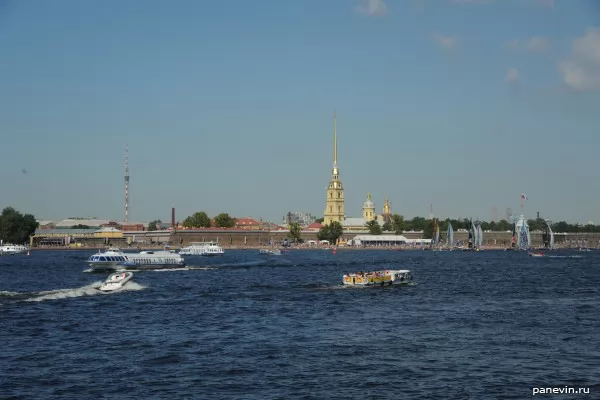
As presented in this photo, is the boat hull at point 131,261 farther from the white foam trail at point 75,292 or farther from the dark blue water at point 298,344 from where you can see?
the dark blue water at point 298,344

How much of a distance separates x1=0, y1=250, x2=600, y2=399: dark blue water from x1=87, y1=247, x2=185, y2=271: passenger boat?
2892 cm

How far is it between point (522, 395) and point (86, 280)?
2102 inches

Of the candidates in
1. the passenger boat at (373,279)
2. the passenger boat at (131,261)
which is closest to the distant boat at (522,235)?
the passenger boat at (131,261)

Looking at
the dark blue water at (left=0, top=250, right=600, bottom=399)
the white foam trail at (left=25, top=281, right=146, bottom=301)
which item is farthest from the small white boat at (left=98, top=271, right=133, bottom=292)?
the dark blue water at (left=0, top=250, right=600, bottom=399)

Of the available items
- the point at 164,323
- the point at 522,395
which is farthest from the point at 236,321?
the point at 522,395

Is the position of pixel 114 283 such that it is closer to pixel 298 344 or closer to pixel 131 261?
pixel 298 344

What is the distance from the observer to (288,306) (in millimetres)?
46000

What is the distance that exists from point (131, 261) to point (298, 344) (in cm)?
5886

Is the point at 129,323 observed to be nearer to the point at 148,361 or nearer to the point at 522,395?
the point at 148,361

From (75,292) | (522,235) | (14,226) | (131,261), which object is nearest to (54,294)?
(75,292)

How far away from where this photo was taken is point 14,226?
19038 cm

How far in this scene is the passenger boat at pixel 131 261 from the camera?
278 feet

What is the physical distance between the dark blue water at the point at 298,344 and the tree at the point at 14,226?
142 metres

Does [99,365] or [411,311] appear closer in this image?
[99,365]
